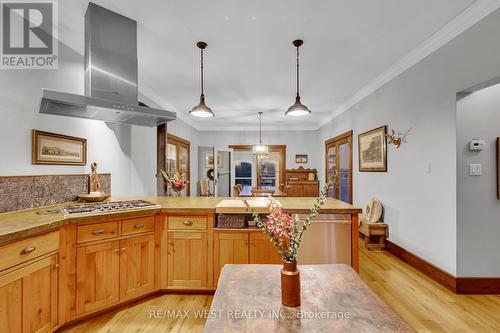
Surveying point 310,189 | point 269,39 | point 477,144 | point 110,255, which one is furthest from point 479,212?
point 310,189

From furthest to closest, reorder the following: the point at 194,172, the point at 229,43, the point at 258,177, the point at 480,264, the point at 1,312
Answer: the point at 258,177
the point at 194,172
the point at 229,43
the point at 480,264
the point at 1,312

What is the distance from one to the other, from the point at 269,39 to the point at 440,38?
1836 millimetres

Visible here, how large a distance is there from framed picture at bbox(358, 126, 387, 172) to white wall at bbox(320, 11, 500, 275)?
132mm

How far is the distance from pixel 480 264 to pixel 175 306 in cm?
305

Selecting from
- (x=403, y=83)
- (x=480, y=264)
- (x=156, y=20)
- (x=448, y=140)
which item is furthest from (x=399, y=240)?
(x=156, y=20)

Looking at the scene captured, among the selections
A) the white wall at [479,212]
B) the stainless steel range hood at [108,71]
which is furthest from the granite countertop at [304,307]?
the white wall at [479,212]

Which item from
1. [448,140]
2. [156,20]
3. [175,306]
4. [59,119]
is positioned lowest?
[175,306]

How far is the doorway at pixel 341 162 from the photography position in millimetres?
5207

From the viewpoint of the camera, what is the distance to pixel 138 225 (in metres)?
2.28

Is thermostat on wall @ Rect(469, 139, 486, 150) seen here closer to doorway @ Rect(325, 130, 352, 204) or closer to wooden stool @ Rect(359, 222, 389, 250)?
wooden stool @ Rect(359, 222, 389, 250)

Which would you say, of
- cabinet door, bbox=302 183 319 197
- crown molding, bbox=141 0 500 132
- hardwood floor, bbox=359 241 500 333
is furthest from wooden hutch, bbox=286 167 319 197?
hardwood floor, bbox=359 241 500 333

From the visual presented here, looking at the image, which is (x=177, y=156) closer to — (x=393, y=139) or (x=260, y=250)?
(x=260, y=250)

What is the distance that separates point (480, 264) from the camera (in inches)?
95.4

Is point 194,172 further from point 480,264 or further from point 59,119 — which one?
point 480,264
